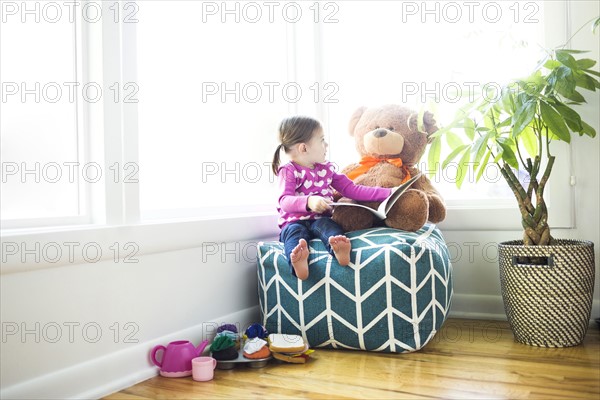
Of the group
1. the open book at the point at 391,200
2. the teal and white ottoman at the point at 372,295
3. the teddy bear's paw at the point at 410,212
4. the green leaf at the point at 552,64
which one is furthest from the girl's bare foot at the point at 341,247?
the green leaf at the point at 552,64

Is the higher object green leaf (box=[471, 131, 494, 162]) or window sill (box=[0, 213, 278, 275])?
green leaf (box=[471, 131, 494, 162])

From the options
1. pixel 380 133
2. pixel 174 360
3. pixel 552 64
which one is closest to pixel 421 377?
pixel 174 360

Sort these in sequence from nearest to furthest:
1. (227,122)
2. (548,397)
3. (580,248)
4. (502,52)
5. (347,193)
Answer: (548,397), (580,248), (347,193), (227,122), (502,52)

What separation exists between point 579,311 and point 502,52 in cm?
112

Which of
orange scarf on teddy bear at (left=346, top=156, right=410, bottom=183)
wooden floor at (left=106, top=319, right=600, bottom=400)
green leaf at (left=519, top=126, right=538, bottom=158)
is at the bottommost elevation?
wooden floor at (left=106, top=319, right=600, bottom=400)

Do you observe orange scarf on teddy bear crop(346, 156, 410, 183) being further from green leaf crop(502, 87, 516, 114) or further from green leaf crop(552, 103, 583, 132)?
A: green leaf crop(552, 103, 583, 132)

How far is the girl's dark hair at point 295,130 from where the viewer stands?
2.06 metres

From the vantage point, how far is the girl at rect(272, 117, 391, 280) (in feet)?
6.44

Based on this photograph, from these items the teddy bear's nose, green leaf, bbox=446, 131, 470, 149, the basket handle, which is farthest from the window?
the basket handle

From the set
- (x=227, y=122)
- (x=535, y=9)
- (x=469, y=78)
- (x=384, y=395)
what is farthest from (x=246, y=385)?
(x=535, y=9)

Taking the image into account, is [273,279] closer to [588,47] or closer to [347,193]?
[347,193]

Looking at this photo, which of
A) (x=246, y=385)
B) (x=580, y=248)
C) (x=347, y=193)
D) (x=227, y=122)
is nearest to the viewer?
(x=246, y=385)

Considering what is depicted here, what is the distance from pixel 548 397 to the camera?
1.41m

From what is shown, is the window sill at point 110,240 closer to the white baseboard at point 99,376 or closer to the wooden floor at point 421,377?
the white baseboard at point 99,376
